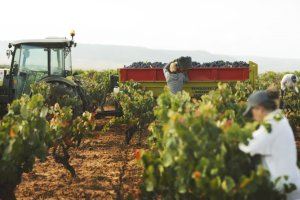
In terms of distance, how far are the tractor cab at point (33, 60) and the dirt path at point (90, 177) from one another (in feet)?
7.05

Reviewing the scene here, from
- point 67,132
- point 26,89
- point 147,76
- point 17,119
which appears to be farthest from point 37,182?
point 147,76

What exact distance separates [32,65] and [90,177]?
4255 mm

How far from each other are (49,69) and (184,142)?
7.80 metres

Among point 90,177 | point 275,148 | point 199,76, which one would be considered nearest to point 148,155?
point 275,148

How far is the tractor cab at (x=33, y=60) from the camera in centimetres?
1085

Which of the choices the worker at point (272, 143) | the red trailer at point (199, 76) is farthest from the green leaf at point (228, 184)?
the red trailer at point (199, 76)

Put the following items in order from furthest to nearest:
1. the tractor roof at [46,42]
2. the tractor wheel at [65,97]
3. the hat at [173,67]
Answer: the tractor roof at [46,42] < the hat at [173,67] < the tractor wheel at [65,97]

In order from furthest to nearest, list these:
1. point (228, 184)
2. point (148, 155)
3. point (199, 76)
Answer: point (199, 76)
point (148, 155)
point (228, 184)

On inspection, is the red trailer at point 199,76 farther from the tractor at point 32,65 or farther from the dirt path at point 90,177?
the dirt path at point 90,177

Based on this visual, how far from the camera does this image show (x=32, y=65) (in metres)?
11.0

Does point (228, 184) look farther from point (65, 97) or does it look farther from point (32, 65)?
point (32, 65)

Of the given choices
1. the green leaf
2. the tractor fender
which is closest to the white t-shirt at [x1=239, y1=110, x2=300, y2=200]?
the green leaf

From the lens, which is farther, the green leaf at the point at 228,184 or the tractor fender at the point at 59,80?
the tractor fender at the point at 59,80

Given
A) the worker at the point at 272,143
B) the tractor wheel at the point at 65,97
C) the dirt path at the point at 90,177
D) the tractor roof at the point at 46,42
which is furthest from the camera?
the tractor roof at the point at 46,42
